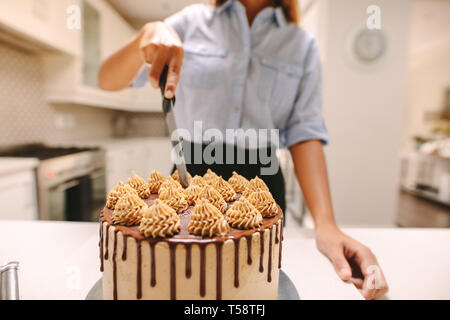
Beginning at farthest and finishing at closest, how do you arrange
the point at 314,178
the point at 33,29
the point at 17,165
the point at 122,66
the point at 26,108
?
the point at 26,108 < the point at 33,29 < the point at 17,165 < the point at 314,178 < the point at 122,66

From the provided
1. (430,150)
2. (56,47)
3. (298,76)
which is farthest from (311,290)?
(430,150)

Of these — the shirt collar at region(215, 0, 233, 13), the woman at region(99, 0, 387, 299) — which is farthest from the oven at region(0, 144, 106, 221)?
the shirt collar at region(215, 0, 233, 13)

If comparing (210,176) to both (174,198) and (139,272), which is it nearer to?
(174,198)

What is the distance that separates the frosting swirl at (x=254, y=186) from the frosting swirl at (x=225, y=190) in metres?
0.03

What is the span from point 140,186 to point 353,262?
402 millimetres

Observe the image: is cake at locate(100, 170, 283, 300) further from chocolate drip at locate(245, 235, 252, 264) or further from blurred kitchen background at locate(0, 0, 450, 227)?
blurred kitchen background at locate(0, 0, 450, 227)

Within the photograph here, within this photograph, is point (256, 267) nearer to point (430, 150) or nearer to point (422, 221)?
point (422, 221)

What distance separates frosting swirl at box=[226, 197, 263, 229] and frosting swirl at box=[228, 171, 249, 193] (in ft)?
0.35

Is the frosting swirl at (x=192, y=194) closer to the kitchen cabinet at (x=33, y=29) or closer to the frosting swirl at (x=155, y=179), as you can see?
the frosting swirl at (x=155, y=179)

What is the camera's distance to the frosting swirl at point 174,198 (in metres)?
0.44

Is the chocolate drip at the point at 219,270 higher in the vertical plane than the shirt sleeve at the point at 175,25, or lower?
lower

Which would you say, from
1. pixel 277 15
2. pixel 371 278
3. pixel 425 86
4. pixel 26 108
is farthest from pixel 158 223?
pixel 425 86

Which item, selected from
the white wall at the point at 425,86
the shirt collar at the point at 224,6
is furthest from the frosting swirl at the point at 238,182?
the white wall at the point at 425,86

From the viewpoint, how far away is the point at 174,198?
0.44m
